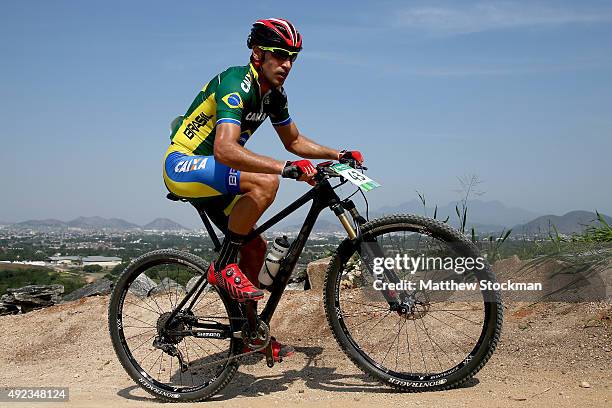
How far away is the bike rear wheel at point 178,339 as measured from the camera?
17.3 feet

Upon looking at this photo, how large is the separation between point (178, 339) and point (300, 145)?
2.09 metres

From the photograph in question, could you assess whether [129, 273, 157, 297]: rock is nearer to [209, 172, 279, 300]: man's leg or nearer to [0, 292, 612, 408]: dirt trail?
[0, 292, 612, 408]: dirt trail

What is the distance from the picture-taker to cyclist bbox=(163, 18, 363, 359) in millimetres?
4531

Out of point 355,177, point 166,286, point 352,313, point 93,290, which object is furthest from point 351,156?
point 93,290

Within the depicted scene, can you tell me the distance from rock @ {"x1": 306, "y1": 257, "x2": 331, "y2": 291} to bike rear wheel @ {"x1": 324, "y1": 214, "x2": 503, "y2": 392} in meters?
2.17

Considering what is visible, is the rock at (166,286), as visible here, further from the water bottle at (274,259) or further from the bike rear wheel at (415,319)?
the bike rear wheel at (415,319)

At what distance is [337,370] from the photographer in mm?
5621

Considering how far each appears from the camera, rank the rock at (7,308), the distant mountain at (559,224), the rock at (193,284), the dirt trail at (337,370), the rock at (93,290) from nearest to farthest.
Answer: the dirt trail at (337,370) → the rock at (193,284) → the distant mountain at (559,224) → the rock at (93,290) → the rock at (7,308)

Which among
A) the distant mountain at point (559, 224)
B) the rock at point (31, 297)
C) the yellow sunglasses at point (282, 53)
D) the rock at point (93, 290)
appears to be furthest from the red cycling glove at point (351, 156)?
the rock at point (31, 297)

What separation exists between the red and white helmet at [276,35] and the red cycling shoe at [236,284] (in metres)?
1.82

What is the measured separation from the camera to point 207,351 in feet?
20.6

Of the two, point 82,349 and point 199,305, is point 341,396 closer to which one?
point 199,305

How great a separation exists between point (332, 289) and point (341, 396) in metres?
0.85

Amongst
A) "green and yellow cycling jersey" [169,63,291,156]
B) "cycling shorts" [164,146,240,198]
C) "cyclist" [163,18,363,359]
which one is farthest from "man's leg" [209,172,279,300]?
"green and yellow cycling jersey" [169,63,291,156]
